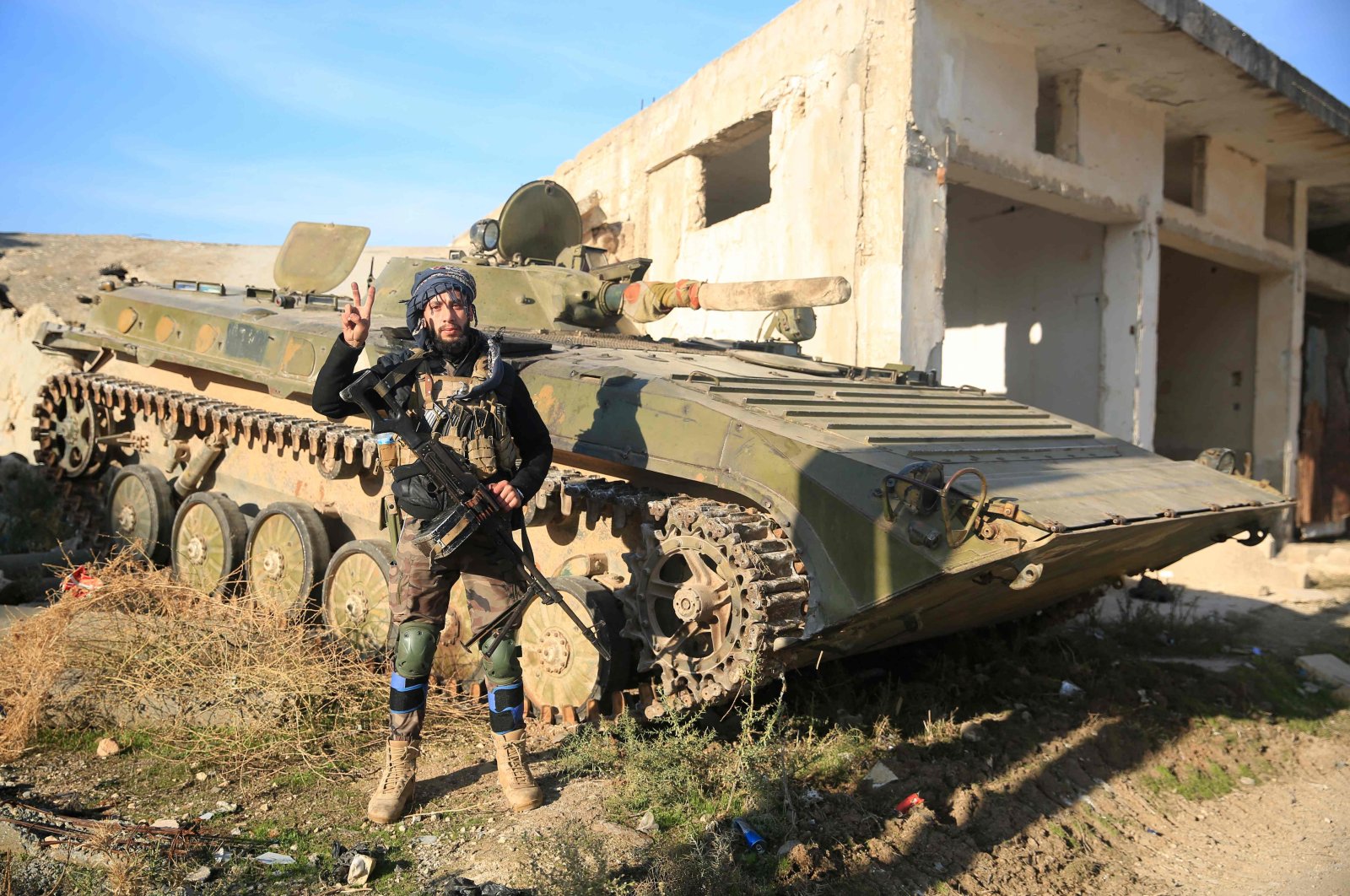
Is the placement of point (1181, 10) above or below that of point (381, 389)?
above

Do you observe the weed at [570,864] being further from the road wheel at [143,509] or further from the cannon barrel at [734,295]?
the road wheel at [143,509]

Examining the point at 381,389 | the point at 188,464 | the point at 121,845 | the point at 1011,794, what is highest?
the point at 381,389

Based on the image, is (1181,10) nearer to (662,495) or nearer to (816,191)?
(816,191)

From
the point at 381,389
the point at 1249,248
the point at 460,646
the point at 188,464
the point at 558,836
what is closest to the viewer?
the point at 558,836

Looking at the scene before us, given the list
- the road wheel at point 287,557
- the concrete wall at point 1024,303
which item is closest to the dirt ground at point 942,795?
the road wheel at point 287,557

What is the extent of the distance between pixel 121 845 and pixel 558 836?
4.52 feet

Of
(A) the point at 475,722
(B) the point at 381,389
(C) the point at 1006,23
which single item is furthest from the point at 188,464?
(C) the point at 1006,23

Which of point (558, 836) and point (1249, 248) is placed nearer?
point (558, 836)

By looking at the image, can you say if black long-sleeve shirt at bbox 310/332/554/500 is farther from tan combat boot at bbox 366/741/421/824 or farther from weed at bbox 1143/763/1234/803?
weed at bbox 1143/763/1234/803

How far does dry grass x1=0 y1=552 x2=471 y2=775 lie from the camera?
429 cm

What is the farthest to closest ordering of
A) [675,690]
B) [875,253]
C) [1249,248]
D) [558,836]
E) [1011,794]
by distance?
[1249,248] < [875,253] < [1011,794] < [675,690] < [558,836]

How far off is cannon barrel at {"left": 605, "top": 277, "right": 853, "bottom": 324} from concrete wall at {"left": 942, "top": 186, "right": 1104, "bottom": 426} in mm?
6560

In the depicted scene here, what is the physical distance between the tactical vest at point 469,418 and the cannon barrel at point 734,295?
4.84ft

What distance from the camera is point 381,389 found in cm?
371
